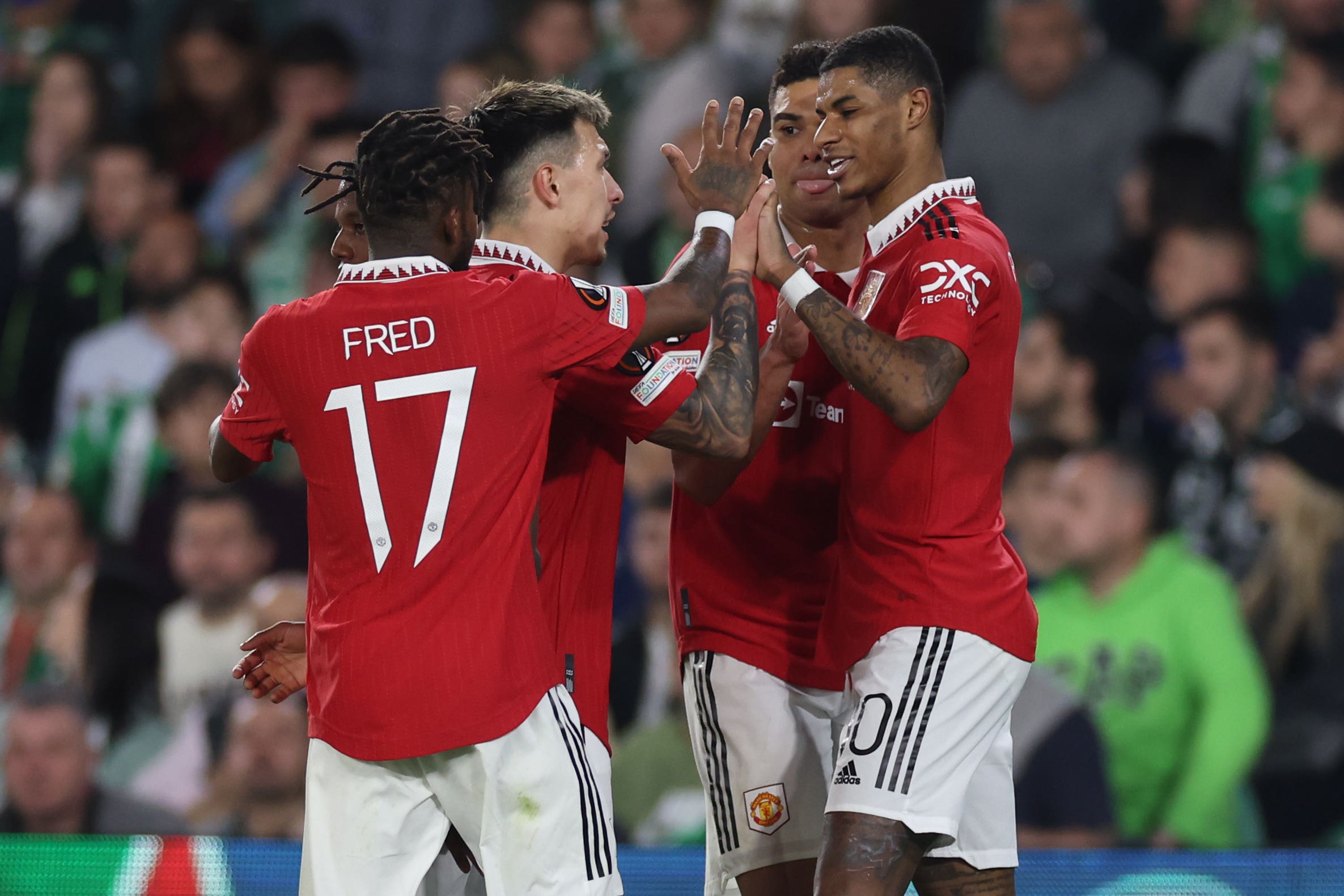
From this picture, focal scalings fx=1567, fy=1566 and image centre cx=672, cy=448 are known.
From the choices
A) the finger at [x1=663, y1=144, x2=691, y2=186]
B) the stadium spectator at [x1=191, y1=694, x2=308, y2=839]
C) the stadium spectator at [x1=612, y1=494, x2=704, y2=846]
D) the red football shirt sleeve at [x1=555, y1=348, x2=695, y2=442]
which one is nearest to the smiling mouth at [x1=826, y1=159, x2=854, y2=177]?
the finger at [x1=663, y1=144, x2=691, y2=186]

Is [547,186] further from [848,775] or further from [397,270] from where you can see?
[848,775]

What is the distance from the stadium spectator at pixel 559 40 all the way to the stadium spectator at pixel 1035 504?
3417 millimetres

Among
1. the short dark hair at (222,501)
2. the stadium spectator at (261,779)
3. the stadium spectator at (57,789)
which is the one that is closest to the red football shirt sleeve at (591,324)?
the stadium spectator at (261,779)

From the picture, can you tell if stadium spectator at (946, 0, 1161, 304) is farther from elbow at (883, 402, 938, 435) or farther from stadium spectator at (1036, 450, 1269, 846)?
elbow at (883, 402, 938, 435)

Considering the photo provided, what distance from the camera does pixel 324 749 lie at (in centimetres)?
303

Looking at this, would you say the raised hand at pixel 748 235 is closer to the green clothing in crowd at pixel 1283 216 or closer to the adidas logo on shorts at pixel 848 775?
the adidas logo on shorts at pixel 848 775

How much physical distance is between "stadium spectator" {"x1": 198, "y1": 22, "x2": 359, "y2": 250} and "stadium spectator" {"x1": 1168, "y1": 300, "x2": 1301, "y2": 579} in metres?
4.83

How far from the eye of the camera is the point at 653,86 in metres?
8.21

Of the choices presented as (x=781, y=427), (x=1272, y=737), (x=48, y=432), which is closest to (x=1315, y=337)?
(x=1272, y=737)

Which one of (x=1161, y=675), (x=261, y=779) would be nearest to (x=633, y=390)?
(x=1161, y=675)

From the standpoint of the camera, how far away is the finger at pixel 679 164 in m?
3.40

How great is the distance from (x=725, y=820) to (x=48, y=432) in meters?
5.63

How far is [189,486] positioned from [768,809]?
4.43 m

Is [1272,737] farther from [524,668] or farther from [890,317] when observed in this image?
[524,668]
